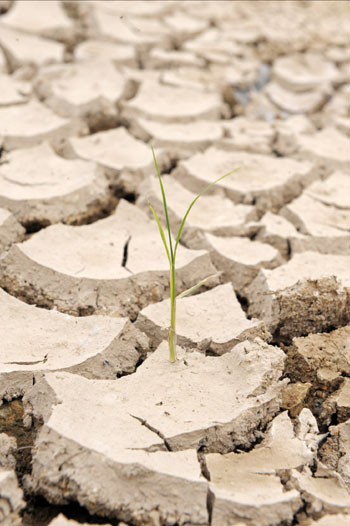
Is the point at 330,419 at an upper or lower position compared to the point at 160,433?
lower

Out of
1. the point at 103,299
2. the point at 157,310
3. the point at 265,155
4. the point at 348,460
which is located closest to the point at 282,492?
the point at 348,460

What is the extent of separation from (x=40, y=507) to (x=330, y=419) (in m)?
0.66

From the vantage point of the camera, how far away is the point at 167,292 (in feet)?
5.27

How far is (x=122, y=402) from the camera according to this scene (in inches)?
48.1

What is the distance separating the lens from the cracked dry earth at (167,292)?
1071mm

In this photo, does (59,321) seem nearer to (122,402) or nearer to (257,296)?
(122,402)

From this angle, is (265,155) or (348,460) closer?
(348,460)

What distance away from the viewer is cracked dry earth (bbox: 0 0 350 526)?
3.51 ft

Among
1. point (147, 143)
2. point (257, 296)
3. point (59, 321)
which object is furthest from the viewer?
point (147, 143)

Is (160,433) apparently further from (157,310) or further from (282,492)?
(157,310)

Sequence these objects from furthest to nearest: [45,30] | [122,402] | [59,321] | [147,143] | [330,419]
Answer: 1. [45,30]
2. [147,143]
3. [59,321]
4. [330,419]
5. [122,402]

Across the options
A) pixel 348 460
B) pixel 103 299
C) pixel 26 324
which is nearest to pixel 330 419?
pixel 348 460

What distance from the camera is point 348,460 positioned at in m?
A: 1.23

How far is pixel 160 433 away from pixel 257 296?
0.56 meters
